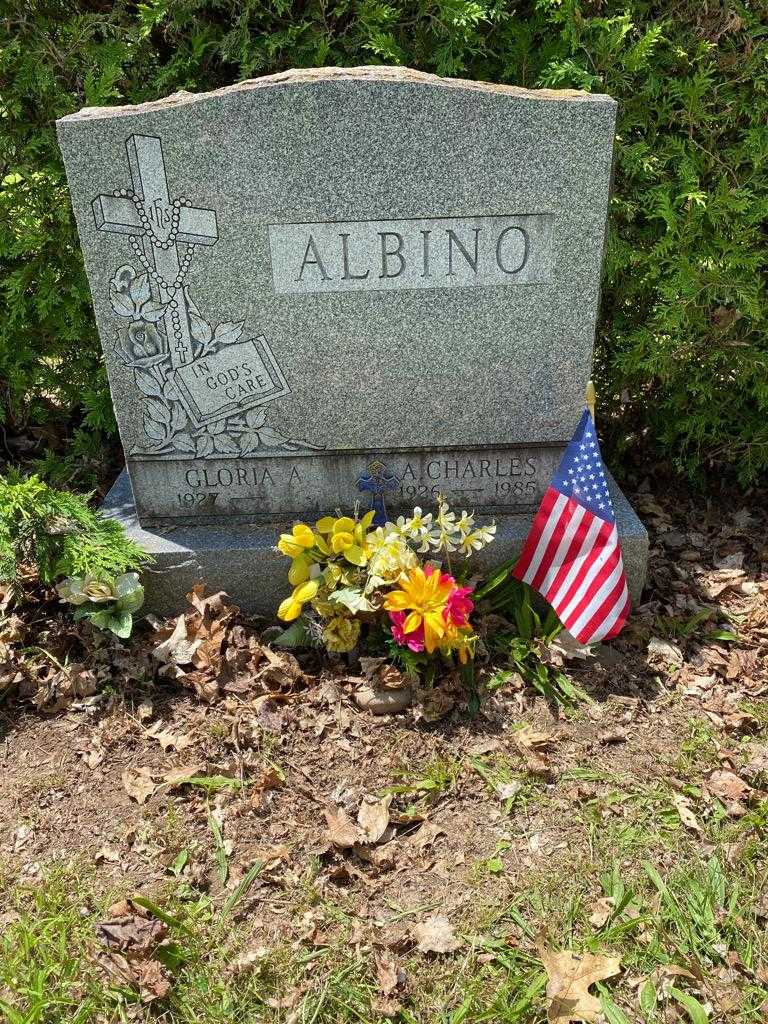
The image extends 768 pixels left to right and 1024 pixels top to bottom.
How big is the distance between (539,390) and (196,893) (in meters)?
2.04

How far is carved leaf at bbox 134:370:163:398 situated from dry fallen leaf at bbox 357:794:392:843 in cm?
163

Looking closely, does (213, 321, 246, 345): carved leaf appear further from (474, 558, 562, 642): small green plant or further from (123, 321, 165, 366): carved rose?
(474, 558, 562, 642): small green plant

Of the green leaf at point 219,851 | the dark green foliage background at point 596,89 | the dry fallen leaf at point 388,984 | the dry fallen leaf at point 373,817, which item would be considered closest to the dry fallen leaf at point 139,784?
the green leaf at point 219,851

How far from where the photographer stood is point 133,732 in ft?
9.82

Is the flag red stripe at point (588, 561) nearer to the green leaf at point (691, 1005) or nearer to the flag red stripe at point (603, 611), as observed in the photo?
the flag red stripe at point (603, 611)

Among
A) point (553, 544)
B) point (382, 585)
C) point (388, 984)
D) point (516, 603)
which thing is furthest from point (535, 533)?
point (388, 984)

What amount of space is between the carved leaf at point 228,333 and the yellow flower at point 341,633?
106cm

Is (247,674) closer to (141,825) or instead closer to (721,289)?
(141,825)

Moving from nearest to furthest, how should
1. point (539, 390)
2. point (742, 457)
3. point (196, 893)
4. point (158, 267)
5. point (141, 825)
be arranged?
point (196, 893) < point (141, 825) < point (158, 267) < point (539, 390) < point (742, 457)

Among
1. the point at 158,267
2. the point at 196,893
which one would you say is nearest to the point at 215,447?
the point at 158,267

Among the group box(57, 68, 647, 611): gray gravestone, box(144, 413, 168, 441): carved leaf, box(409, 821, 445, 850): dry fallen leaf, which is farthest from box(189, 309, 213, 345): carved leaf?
box(409, 821, 445, 850): dry fallen leaf

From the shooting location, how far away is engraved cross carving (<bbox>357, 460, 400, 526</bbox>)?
3410 millimetres

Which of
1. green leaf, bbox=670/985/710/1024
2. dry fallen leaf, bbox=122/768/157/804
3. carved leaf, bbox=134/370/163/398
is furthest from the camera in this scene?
carved leaf, bbox=134/370/163/398

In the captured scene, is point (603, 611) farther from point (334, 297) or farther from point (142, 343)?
point (142, 343)
